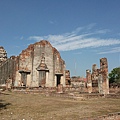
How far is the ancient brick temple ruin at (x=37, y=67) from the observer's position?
28375 mm

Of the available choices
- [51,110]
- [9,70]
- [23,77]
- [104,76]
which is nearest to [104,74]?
[104,76]

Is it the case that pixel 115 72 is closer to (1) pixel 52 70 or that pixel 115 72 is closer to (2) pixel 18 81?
(1) pixel 52 70

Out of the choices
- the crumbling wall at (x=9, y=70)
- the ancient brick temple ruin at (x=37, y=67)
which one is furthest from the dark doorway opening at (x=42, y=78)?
the crumbling wall at (x=9, y=70)

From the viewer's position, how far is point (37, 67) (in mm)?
29594

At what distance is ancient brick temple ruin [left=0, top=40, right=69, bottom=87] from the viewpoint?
28.4 m

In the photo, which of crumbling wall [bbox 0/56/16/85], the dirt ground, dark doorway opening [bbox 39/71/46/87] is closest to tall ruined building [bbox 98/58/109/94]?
the dirt ground

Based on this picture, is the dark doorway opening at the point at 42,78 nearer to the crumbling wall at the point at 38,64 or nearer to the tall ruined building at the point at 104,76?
the crumbling wall at the point at 38,64

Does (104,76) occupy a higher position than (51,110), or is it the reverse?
(104,76)

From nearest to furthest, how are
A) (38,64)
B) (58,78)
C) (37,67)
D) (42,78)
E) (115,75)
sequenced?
1. (42,78)
2. (37,67)
3. (38,64)
4. (58,78)
5. (115,75)

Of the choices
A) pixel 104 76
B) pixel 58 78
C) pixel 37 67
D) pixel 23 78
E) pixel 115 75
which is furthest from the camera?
pixel 115 75

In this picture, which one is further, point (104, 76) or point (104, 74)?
point (104, 74)

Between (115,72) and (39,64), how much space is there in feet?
81.1

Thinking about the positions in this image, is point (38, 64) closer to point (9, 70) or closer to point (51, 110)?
point (9, 70)

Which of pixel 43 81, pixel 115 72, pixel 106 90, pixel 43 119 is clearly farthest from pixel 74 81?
pixel 43 119
